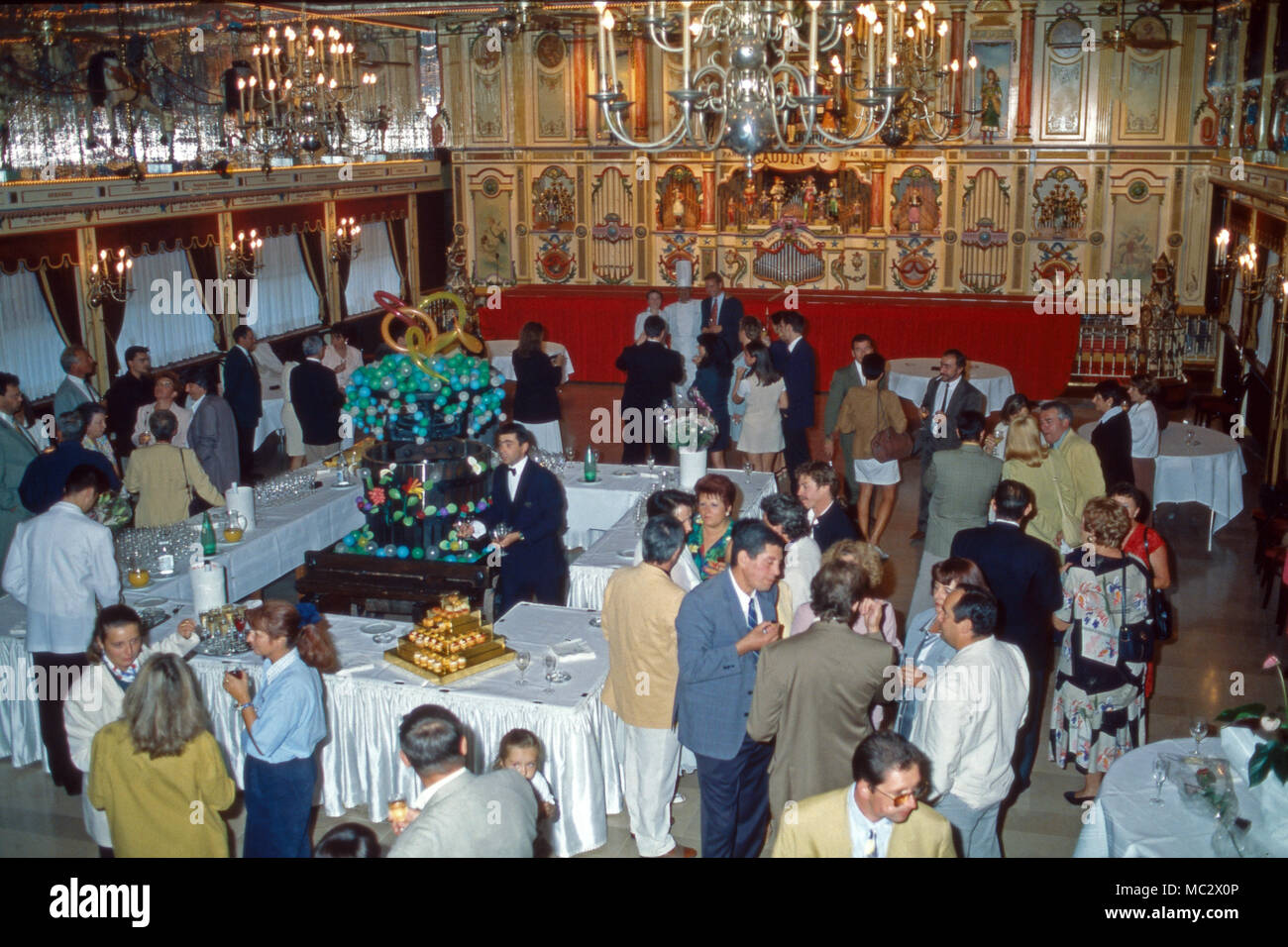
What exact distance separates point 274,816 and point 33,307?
362 inches

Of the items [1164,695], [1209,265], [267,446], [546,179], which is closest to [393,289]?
[546,179]

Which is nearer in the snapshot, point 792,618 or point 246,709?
point 246,709

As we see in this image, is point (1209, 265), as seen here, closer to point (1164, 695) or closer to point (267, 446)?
point (1164, 695)

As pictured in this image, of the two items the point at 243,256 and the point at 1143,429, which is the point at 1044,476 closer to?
the point at 1143,429

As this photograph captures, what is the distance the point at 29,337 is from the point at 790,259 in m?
10.1

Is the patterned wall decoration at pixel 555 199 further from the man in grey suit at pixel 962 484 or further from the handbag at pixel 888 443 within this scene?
the man in grey suit at pixel 962 484

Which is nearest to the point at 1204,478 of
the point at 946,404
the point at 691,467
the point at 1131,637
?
the point at 946,404

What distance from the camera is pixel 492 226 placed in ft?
58.9

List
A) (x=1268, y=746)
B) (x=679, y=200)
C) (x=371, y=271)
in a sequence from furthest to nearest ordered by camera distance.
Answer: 1. (x=371, y=271)
2. (x=679, y=200)
3. (x=1268, y=746)

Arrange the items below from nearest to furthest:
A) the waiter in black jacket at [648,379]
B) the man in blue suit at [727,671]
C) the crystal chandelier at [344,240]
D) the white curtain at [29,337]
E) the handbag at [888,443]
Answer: the man in blue suit at [727,671] < the handbag at [888,443] < the waiter in black jacket at [648,379] < the white curtain at [29,337] < the crystal chandelier at [344,240]

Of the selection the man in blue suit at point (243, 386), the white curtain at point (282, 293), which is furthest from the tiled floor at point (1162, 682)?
the white curtain at point (282, 293)

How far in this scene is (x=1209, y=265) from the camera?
597 inches

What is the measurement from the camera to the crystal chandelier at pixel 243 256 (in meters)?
13.9

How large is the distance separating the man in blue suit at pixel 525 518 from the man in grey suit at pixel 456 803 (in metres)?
2.95
